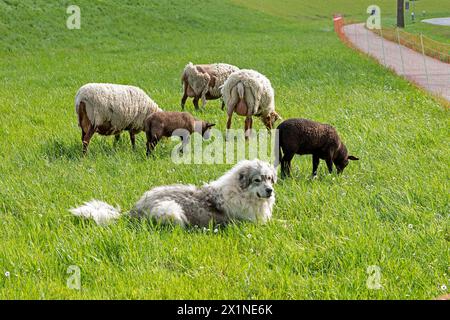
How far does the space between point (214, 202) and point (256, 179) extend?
1.75ft

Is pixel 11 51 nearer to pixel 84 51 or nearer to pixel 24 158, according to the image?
pixel 84 51

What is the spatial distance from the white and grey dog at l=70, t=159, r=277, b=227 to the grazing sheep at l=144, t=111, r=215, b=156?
2.92 meters

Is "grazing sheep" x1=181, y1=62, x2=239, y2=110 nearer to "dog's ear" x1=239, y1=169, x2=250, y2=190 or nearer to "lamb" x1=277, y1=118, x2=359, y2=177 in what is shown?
"lamb" x1=277, y1=118, x2=359, y2=177

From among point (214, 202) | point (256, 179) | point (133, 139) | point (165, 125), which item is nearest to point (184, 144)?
point (165, 125)

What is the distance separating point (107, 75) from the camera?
19.6m

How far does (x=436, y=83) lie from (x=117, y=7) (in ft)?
91.8

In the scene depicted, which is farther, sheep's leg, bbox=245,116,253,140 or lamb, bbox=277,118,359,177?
sheep's leg, bbox=245,116,253,140

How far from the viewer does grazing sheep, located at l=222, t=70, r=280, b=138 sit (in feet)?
34.3

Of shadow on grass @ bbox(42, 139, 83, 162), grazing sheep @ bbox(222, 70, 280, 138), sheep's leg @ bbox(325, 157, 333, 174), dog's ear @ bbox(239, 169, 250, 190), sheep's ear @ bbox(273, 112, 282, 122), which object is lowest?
shadow on grass @ bbox(42, 139, 83, 162)

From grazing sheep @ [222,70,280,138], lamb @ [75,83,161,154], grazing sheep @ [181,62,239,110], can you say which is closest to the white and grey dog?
lamb @ [75,83,161,154]

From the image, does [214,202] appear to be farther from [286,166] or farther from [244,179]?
[286,166]

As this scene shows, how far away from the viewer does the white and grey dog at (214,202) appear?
614cm

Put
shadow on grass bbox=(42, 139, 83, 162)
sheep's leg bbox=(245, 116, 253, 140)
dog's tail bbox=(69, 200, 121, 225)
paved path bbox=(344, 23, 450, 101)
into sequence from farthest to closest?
paved path bbox=(344, 23, 450, 101)
sheep's leg bbox=(245, 116, 253, 140)
shadow on grass bbox=(42, 139, 83, 162)
dog's tail bbox=(69, 200, 121, 225)
